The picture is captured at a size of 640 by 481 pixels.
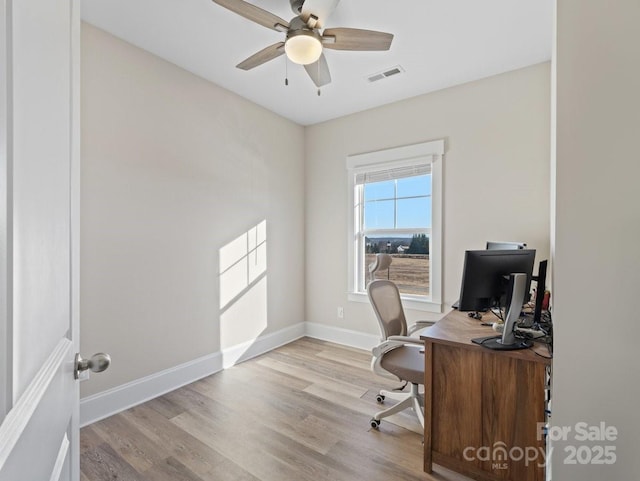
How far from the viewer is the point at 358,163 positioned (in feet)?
12.4

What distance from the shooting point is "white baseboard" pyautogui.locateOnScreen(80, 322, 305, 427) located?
2.26 metres

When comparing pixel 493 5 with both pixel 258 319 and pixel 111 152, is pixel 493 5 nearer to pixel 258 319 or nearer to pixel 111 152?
pixel 111 152

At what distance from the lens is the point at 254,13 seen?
177 cm

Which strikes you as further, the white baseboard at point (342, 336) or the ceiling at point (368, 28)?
the white baseboard at point (342, 336)

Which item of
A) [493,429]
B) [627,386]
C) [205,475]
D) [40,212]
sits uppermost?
[40,212]

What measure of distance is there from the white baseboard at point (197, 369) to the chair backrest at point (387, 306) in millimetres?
1232

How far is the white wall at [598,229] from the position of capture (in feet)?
3.84

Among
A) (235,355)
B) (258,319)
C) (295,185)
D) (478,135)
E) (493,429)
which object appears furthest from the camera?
(295,185)

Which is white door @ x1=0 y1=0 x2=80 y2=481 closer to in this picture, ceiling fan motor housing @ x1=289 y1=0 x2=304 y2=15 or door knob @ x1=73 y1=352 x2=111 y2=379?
door knob @ x1=73 y1=352 x2=111 y2=379

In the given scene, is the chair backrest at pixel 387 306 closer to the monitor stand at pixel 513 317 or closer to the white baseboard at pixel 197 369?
the monitor stand at pixel 513 317

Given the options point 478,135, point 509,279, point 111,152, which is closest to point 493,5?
point 478,135

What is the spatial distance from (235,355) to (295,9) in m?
3.12

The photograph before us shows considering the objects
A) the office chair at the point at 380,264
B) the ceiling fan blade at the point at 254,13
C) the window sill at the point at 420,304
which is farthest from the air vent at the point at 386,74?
the window sill at the point at 420,304

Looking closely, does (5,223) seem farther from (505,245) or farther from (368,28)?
(505,245)
